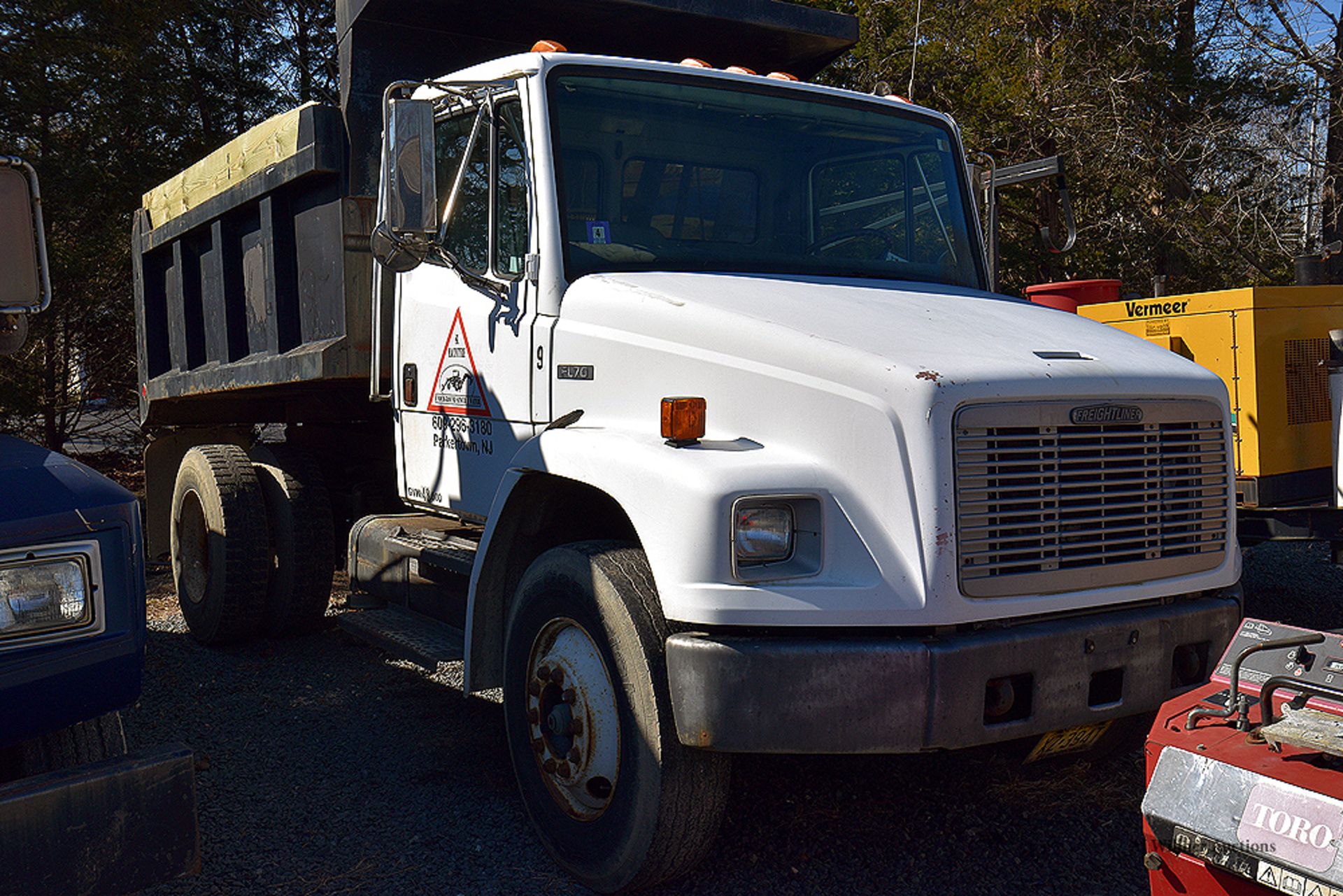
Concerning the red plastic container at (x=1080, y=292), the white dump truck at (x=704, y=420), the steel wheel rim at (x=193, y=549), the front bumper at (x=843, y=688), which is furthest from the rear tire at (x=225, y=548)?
the red plastic container at (x=1080, y=292)

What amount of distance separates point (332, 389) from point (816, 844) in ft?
11.9

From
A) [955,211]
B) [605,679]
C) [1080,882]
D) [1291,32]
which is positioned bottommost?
[1080,882]

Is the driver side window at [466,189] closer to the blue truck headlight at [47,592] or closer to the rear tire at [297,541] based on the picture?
the blue truck headlight at [47,592]

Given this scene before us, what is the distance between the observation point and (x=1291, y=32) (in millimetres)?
12320

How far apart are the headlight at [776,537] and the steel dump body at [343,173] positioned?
269cm

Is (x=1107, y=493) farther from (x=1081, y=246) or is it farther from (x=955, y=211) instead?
(x=1081, y=246)

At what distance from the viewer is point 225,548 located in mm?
6348

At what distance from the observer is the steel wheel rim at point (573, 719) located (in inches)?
136

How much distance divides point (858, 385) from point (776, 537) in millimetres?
468

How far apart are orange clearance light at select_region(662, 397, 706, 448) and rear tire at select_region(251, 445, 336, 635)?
147 inches

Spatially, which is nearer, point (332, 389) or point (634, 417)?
point (634, 417)

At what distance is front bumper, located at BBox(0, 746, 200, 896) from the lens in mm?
2453

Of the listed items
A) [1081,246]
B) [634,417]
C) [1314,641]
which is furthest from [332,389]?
[1081,246]

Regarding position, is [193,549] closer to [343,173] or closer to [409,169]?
[343,173]
